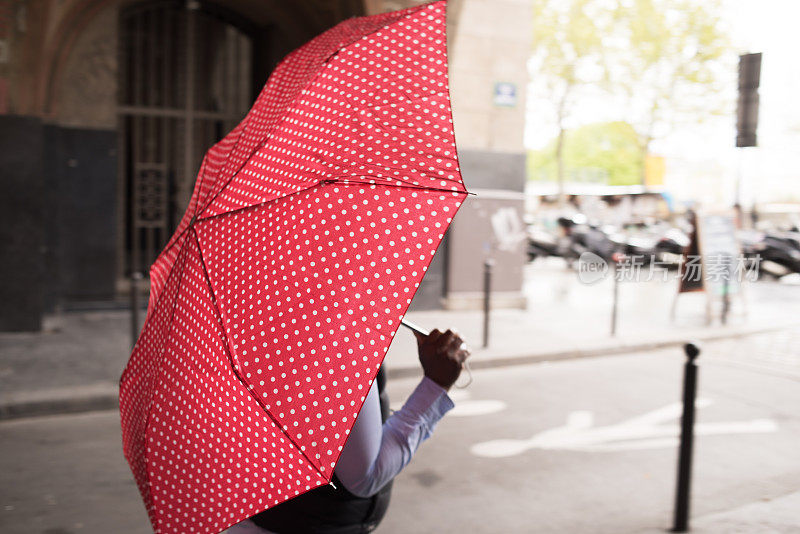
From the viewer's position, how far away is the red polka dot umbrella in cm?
145

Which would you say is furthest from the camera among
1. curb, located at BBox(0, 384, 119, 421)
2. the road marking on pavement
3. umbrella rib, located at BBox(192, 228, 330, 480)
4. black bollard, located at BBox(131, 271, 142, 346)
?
black bollard, located at BBox(131, 271, 142, 346)

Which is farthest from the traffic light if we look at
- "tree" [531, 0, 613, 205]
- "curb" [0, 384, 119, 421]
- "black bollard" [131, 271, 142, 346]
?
"tree" [531, 0, 613, 205]

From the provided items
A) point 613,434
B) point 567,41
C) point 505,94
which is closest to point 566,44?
point 567,41

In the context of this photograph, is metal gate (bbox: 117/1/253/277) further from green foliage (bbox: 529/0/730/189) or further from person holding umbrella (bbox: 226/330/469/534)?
green foliage (bbox: 529/0/730/189)

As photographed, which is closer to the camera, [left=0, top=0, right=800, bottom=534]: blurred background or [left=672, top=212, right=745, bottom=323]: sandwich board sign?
[left=0, top=0, right=800, bottom=534]: blurred background

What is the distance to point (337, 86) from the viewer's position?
1.74 m

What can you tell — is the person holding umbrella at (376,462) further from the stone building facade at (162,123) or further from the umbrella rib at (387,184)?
the stone building facade at (162,123)

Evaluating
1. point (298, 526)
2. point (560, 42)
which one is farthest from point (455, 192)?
point (560, 42)

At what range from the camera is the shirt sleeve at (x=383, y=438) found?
5.48 feet

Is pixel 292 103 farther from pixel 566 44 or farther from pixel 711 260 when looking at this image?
pixel 566 44

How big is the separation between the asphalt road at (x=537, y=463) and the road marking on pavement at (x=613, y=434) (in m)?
0.02

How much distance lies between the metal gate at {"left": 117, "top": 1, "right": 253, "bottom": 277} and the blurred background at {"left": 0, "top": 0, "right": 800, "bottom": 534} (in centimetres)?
3

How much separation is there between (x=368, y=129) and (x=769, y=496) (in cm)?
403

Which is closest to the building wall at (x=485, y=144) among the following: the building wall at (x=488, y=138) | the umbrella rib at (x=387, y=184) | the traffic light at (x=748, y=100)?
the building wall at (x=488, y=138)
